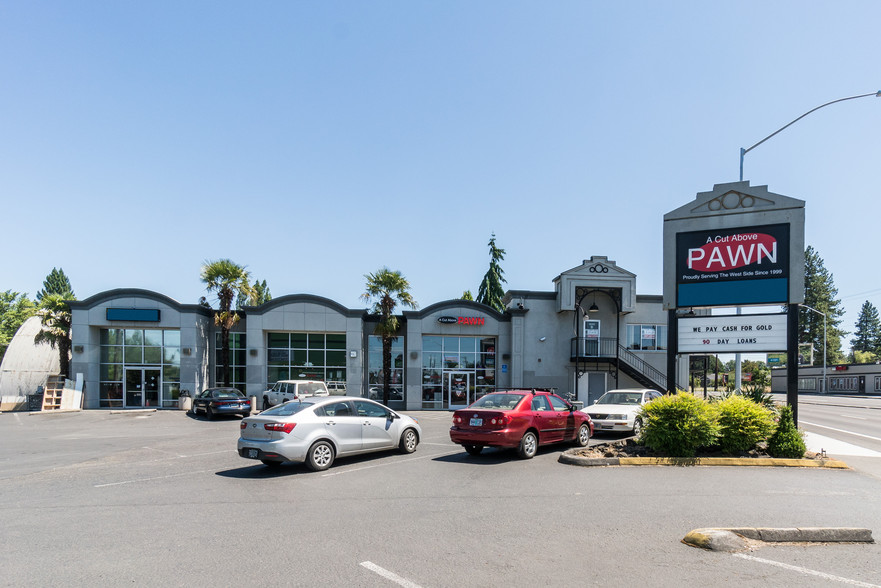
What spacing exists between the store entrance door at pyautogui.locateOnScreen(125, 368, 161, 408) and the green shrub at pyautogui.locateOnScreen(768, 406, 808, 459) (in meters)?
29.4

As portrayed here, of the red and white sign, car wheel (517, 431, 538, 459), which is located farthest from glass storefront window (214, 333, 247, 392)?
the red and white sign

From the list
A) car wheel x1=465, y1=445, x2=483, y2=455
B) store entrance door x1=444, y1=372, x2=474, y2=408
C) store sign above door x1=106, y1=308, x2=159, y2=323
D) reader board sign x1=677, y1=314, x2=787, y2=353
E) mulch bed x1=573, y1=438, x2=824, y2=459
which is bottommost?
store entrance door x1=444, y1=372, x2=474, y2=408

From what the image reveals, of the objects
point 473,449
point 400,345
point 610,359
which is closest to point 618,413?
point 473,449

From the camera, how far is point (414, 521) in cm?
714

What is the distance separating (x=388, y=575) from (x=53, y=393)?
3097 cm

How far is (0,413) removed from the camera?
28.2 metres

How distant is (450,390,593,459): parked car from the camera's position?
11.9 m

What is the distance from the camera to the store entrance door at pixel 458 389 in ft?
103

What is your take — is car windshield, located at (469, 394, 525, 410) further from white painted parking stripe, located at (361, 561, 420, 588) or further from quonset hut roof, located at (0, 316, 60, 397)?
quonset hut roof, located at (0, 316, 60, 397)

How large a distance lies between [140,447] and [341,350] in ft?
55.2

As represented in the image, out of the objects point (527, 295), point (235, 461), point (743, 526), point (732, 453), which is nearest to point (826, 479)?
point (732, 453)

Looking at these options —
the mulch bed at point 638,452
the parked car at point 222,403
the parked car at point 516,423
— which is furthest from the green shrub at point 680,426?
the parked car at point 222,403

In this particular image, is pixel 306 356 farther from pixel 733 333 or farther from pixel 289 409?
pixel 733 333

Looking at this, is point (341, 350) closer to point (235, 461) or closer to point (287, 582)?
point (235, 461)
